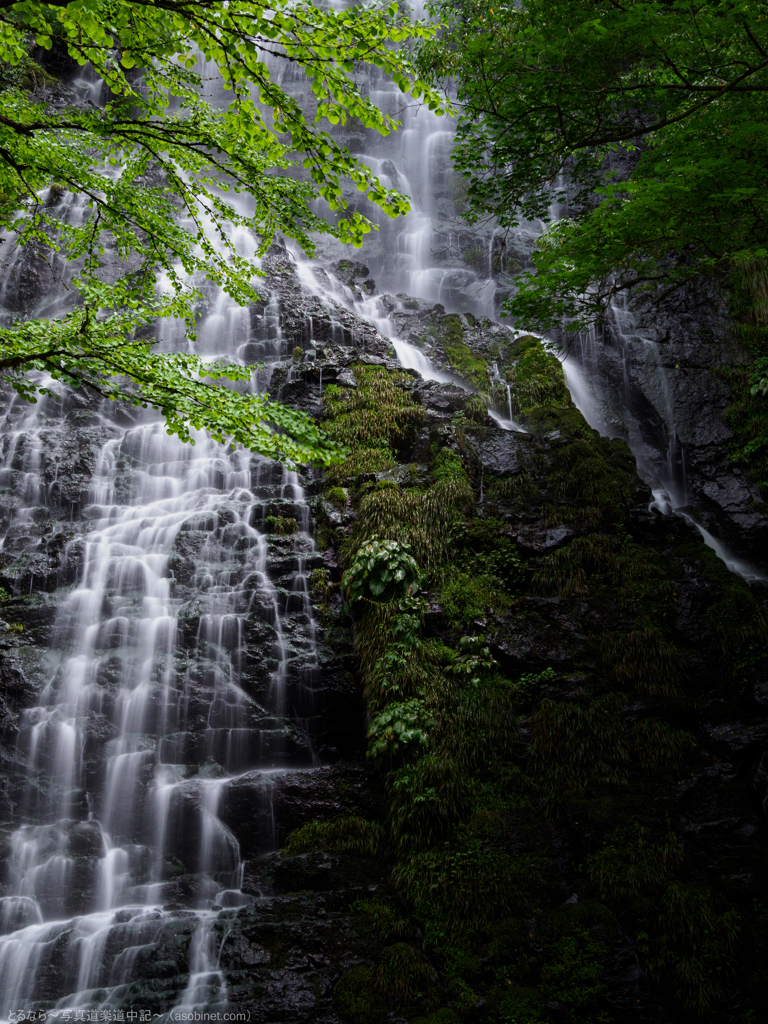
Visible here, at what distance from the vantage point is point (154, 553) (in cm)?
1002

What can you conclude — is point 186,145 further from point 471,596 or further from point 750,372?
point 750,372

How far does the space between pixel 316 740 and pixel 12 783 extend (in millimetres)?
3871

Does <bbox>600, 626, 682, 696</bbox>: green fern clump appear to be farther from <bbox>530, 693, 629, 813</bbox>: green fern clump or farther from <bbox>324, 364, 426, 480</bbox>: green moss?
<bbox>324, 364, 426, 480</bbox>: green moss

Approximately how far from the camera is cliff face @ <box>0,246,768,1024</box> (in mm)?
5090

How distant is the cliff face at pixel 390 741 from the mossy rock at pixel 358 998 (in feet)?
0.06

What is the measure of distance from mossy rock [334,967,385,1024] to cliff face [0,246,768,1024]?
0.02m

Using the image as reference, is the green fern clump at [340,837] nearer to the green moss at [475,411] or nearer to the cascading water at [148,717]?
the cascading water at [148,717]

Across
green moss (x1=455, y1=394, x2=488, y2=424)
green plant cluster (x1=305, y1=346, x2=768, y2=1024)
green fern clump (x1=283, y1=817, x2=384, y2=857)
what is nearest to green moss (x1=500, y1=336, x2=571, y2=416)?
green moss (x1=455, y1=394, x2=488, y2=424)

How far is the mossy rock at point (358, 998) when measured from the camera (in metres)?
4.83

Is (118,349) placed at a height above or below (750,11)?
below

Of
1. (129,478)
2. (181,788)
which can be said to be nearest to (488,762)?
(181,788)

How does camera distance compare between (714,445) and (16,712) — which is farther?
(714,445)

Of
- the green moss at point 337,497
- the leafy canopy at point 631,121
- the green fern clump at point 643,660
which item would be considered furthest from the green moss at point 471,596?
the leafy canopy at point 631,121

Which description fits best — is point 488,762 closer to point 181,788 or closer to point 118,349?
point 181,788
